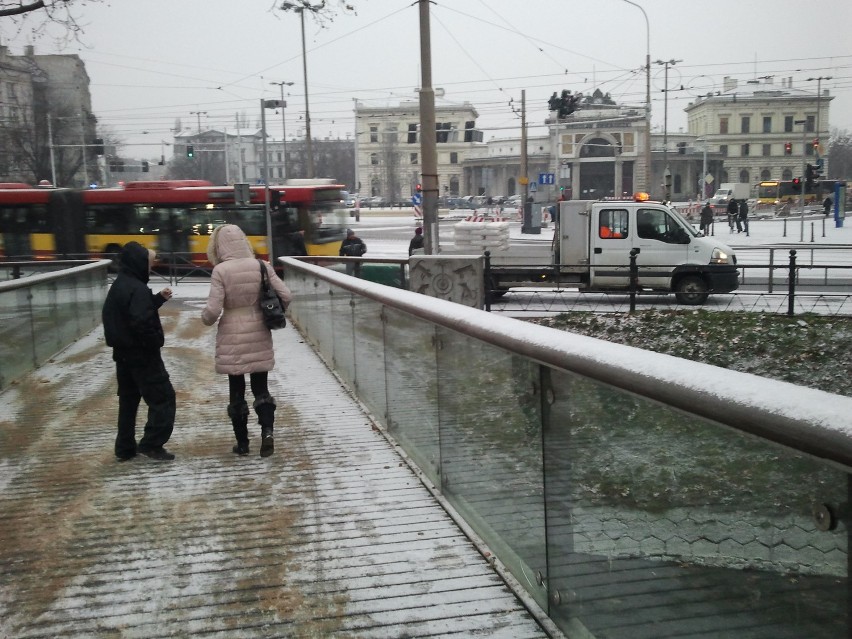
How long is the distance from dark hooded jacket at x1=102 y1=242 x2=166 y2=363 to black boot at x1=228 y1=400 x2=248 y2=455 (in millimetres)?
693

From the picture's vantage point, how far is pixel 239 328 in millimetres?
6473

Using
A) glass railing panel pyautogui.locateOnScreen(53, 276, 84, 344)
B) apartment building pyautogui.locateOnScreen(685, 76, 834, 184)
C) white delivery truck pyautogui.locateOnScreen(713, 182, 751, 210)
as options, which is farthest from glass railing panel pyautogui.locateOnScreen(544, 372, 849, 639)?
apartment building pyautogui.locateOnScreen(685, 76, 834, 184)

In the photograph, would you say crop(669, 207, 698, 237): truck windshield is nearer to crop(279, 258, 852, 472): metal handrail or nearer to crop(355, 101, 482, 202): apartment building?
crop(279, 258, 852, 472): metal handrail

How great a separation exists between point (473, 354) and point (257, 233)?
2504 cm

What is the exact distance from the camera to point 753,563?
2.32 meters

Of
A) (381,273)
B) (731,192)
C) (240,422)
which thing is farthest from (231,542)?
(731,192)

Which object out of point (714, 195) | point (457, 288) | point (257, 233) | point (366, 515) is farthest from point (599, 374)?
point (714, 195)

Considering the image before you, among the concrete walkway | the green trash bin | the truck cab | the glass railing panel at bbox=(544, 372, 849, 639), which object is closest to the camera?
the glass railing panel at bbox=(544, 372, 849, 639)

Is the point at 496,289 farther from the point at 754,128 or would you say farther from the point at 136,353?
the point at 754,128

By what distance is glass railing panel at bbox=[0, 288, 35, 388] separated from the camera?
9.27m

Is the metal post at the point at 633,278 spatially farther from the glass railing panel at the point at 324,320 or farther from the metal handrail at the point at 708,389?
the metal handrail at the point at 708,389

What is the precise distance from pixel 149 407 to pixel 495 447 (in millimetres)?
3120

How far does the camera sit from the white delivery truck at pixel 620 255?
66.8 ft

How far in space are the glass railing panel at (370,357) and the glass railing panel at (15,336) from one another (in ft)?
12.0
